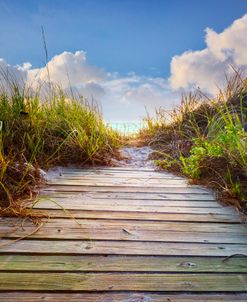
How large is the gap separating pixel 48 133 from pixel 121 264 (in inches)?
105

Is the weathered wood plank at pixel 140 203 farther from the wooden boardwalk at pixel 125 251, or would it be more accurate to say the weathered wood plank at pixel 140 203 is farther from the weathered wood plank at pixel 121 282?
the weathered wood plank at pixel 121 282

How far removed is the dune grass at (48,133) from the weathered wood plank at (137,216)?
0.59 metres

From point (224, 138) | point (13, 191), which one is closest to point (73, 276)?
point (13, 191)

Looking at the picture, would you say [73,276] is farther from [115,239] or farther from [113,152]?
[113,152]

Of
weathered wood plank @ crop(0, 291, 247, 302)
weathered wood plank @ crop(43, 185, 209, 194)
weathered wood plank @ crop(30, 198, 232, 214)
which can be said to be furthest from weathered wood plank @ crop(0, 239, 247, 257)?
weathered wood plank @ crop(43, 185, 209, 194)

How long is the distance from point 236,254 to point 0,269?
1.04 metres

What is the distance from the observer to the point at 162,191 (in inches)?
102

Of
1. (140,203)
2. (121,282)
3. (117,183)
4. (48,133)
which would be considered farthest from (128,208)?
(48,133)

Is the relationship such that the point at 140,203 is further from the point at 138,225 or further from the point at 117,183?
the point at 117,183

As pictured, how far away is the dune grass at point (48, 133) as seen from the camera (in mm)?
Result: 3070

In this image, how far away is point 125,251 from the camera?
145 centimetres

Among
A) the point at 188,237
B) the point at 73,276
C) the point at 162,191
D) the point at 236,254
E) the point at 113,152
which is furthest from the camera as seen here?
the point at 113,152

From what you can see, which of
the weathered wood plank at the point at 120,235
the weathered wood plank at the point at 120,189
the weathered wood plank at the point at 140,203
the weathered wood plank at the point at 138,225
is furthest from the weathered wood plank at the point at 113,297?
the weathered wood plank at the point at 120,189

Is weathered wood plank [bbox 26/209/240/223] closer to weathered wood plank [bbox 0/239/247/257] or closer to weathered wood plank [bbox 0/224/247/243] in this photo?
weathered wood plank [bbox 0/224/247/243]
